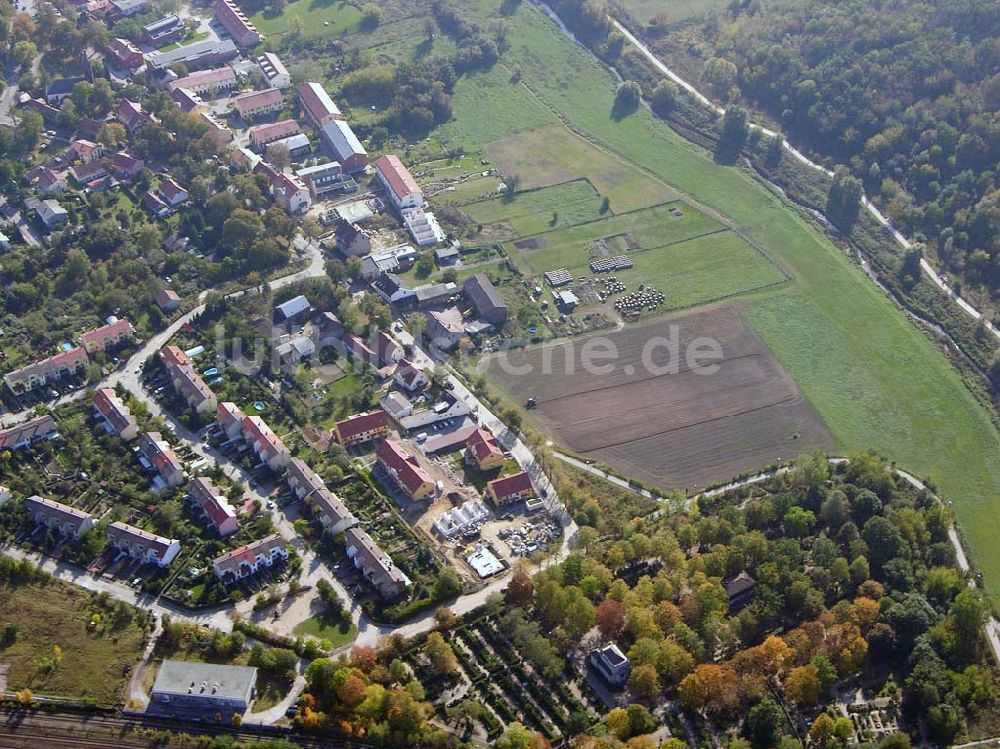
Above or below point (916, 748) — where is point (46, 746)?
below

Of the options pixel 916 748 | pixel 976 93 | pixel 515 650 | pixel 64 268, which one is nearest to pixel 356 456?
pixel 515 650

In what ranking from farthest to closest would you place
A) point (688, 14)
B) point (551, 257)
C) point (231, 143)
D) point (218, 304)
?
point (688, 14) → point (231, 143) → point (551, 257) → point (218, 304)

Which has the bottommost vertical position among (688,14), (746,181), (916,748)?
(916,748)

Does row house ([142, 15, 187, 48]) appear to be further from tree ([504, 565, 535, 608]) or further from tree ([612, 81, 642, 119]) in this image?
tree ([504, 565, 535, 608])

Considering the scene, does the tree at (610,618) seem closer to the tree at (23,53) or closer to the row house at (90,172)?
the row house at (90,172)

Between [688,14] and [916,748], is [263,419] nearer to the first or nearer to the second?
[916,748]

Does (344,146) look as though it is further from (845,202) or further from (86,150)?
(845,202)
